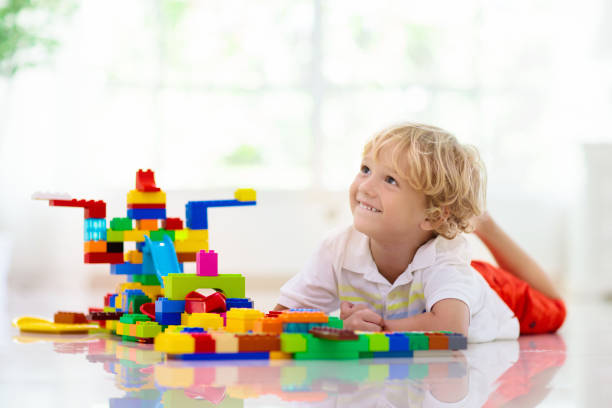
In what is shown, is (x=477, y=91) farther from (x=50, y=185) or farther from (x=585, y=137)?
(x=50, y=185)

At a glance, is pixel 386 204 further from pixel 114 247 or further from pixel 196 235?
pixel 114 247

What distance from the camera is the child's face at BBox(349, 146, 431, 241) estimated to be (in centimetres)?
144

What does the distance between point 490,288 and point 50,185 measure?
211 centimetres

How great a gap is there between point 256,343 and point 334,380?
18cm

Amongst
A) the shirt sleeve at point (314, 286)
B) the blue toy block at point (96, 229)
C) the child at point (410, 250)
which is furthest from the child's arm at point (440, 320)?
the blue toy block at point (96, 229)

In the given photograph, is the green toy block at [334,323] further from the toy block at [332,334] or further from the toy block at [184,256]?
the toy block at [184,256]

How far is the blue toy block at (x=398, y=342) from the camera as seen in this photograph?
3.87 ft

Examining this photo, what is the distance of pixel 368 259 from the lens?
1522mm

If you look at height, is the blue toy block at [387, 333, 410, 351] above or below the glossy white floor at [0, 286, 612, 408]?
above

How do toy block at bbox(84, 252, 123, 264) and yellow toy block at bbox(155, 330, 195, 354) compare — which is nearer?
yellow toy block at bbox(155, 330, 195, 354)

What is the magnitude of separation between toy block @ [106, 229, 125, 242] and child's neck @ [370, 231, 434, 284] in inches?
18.7

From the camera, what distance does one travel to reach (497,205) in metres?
3.40

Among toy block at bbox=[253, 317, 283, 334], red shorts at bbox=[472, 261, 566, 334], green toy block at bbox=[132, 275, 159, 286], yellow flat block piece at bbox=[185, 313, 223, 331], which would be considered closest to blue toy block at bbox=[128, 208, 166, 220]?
green toy block at bbox=[132, 275, 159, 286]

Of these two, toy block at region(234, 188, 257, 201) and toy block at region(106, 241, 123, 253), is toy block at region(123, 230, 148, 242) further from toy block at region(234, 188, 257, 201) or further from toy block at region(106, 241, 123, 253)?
toy block at region(234, 188, 257, 201)
